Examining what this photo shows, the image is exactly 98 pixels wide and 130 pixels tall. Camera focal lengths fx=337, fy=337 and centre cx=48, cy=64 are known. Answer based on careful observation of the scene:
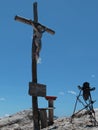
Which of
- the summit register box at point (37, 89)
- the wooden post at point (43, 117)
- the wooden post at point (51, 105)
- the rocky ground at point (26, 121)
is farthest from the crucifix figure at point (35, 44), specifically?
the wooden post at point (51, 105)

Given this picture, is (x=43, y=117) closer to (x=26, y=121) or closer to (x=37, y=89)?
(x=37, y=89)

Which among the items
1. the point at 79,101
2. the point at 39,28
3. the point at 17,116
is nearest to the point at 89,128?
the point at 79,101

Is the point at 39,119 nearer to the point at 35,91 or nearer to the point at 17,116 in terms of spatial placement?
the point at 35,91

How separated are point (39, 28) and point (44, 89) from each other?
10.5 ft

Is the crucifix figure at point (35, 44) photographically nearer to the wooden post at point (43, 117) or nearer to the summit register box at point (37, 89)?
the summit register box at point (37, 89)

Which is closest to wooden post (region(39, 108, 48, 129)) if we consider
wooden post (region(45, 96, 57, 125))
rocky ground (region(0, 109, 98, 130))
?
rocky ground (region(0, 109, 98, 130))

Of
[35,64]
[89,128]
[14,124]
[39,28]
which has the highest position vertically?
[39,28]

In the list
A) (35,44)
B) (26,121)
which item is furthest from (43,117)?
(26,121)

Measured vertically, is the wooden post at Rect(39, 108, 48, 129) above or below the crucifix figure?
below

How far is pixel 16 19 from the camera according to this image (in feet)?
56.4

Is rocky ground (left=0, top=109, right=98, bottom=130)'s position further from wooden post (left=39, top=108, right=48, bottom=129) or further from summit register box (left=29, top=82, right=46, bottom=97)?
summit register box (left=29, top=82, right=46, bottom=97)

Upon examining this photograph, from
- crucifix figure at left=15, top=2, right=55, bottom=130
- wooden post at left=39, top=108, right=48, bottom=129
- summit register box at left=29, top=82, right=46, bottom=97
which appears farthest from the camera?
wooden post at left=39, top=108, right=48, bottom=129

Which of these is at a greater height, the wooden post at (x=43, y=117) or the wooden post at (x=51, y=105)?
the wooden post at (x=51, y=105)

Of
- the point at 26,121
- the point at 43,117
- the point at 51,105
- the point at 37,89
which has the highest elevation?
the point at 37,89
